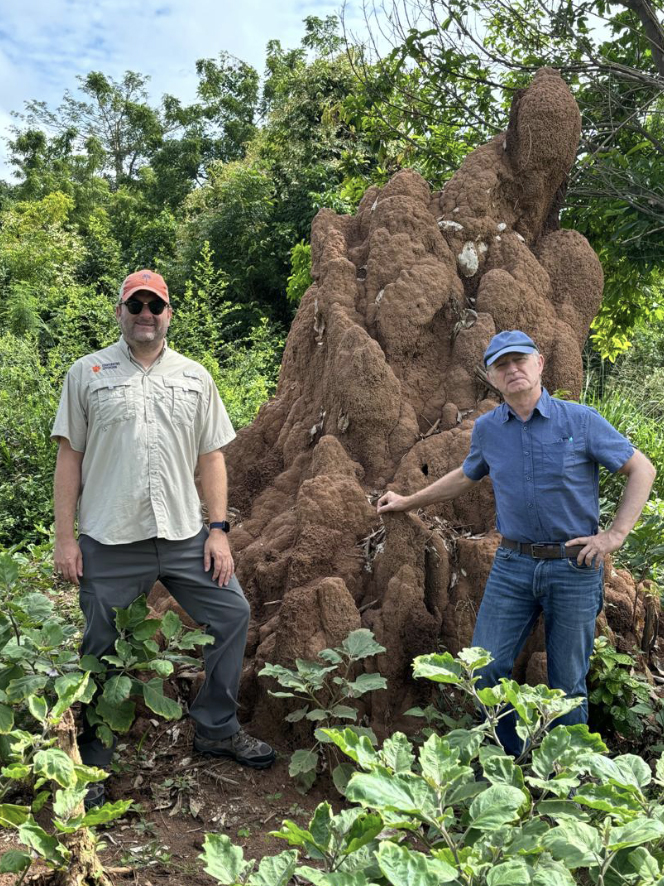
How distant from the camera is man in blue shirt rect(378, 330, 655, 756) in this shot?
327 cm

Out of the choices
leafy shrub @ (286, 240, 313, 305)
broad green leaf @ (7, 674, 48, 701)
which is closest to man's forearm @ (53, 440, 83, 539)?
broad green leaf @ (7, 674, 48, 701)

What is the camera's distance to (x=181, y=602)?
3611 mm

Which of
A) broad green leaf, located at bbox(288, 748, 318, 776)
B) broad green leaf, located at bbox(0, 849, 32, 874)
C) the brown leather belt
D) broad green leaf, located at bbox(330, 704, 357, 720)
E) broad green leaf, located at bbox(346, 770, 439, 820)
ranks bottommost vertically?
broad green leaf, located at bbox(288, 748, 318, 776)

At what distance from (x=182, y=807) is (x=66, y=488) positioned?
1400mm

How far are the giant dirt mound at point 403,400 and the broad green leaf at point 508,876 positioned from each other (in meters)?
2.02

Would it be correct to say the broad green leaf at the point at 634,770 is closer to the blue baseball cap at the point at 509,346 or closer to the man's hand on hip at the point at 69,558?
the blue baseball cap at the point at 509,346

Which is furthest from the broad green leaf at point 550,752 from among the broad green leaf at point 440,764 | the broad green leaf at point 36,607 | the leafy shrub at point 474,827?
the broad green leaf at point 36,607

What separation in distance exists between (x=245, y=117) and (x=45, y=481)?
1055 inches

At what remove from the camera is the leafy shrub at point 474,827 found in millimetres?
1619

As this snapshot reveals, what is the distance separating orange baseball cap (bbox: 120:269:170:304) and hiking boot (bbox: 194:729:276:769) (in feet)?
6.27

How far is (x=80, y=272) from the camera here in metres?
19.4

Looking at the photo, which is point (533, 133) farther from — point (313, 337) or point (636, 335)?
point (636, 335)

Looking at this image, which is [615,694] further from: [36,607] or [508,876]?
[36,607]

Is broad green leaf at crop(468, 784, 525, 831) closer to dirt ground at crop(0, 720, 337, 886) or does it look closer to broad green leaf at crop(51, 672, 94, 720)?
broad green leaf at crop(51, 672, 94, 720)
